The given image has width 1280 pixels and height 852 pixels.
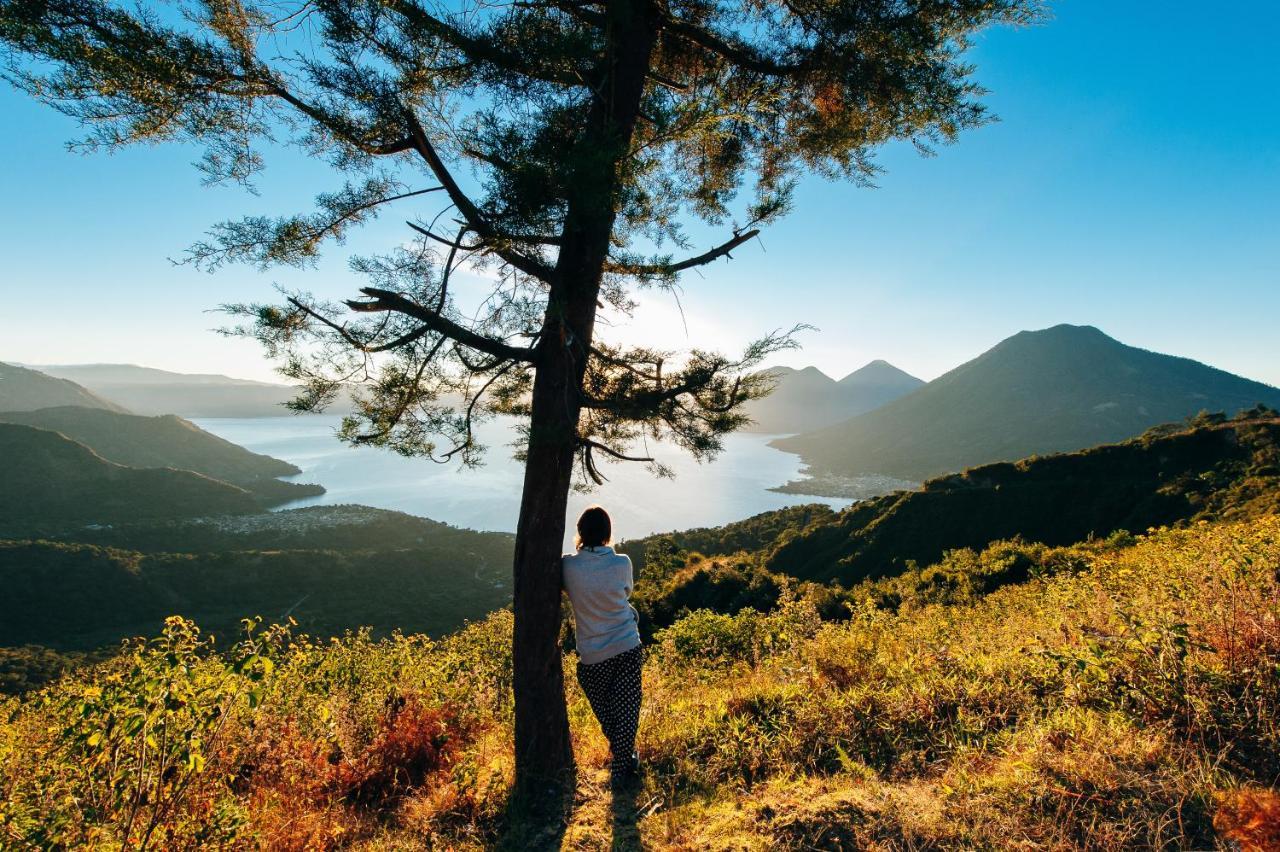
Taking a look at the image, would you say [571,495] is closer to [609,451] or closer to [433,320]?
[609,451]

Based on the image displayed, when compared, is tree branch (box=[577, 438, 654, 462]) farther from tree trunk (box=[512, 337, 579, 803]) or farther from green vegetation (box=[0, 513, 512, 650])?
green vegetation (box=[0, 513, 512, 650])

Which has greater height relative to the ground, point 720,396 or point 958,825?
point 720,396

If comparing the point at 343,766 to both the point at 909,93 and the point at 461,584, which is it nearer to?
the point at 909,93

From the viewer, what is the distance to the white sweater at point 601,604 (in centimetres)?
309

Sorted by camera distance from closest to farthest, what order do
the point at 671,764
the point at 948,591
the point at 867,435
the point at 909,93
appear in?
1. the point at 671,764
2. the point at 909,93
3. the point at 948,591
4. the point at 867,435

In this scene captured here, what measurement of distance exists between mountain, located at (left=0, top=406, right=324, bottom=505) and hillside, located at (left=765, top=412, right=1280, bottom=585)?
112 m

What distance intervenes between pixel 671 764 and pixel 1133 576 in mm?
4803

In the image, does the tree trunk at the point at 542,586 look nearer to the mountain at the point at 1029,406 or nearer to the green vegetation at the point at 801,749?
the green vegetation at the point at 801,749

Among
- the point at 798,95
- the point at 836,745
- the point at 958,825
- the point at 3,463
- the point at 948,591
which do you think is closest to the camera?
the point at 958,825

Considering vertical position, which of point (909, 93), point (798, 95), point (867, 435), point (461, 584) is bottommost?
point (461, 584)

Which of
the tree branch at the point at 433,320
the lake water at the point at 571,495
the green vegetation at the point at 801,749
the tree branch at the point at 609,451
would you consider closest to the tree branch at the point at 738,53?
the tree branch at the point at 433,320

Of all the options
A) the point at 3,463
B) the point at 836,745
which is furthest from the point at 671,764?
the point at 3,463

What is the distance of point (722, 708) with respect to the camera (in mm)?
3531

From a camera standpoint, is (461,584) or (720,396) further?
(461,584)
